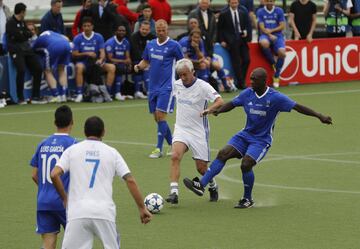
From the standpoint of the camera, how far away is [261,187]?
16031mm

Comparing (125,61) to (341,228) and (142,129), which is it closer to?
(142,129)

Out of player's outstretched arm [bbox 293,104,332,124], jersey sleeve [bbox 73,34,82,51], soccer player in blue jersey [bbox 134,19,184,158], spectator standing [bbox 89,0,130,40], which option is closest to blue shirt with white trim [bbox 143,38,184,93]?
soccer player in blue jersey [bbox 134,19,184,158]

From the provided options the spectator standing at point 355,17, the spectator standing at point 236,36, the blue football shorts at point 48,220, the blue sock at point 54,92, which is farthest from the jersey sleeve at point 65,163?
the spectator standing at point 355,17

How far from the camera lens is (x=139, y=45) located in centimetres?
2648

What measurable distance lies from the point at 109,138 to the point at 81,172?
36.9 feet

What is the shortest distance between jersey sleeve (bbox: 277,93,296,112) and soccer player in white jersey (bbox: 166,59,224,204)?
3.01 feet

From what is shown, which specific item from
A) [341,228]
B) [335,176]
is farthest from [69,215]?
[335,176]

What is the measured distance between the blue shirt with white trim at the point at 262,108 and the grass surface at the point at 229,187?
0.98 meters

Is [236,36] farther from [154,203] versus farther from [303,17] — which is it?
[154,203]

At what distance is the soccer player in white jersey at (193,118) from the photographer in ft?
49.4

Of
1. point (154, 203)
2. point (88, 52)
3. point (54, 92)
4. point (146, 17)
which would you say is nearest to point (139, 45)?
point (146, 17)

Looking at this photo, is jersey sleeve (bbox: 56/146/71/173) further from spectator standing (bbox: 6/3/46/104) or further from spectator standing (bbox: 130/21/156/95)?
spectator standing (bbox: 130/21/156/95)

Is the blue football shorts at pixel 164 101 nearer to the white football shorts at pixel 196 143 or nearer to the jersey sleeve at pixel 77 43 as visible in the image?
the white football shorts at pixel 196 143

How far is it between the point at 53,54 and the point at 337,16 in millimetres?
8646
